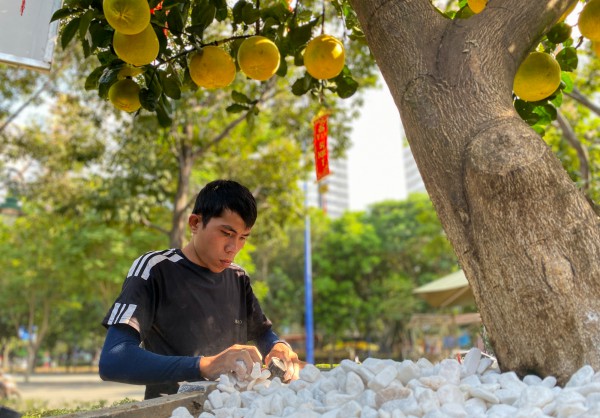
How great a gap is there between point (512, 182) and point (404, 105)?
0.33 m

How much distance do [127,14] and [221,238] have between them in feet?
2.98

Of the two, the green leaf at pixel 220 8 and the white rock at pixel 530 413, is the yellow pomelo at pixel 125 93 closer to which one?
the green leaf at pixel 220 8

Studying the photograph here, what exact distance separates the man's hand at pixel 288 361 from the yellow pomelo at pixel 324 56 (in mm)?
879

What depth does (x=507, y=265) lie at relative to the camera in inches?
41.4

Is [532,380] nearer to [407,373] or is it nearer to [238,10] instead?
[407,373]

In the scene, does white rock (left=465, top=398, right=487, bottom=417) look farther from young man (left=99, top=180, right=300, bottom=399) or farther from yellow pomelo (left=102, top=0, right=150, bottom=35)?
yellow pomelo (left=102, top=0, right=150, bottom=35)

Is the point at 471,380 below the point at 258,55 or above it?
below

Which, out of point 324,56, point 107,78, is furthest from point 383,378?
point 107,78

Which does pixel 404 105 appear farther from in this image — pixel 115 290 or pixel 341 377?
pixel 115 290

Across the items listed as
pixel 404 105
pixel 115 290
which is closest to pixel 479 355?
pixel 404 105

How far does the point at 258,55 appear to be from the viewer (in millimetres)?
1729

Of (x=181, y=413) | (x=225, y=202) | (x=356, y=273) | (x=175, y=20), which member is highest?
(x=356, y=273)

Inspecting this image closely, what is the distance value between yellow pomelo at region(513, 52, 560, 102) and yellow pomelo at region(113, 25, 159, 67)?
97 cm

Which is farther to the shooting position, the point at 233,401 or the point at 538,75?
the point at 538,75
